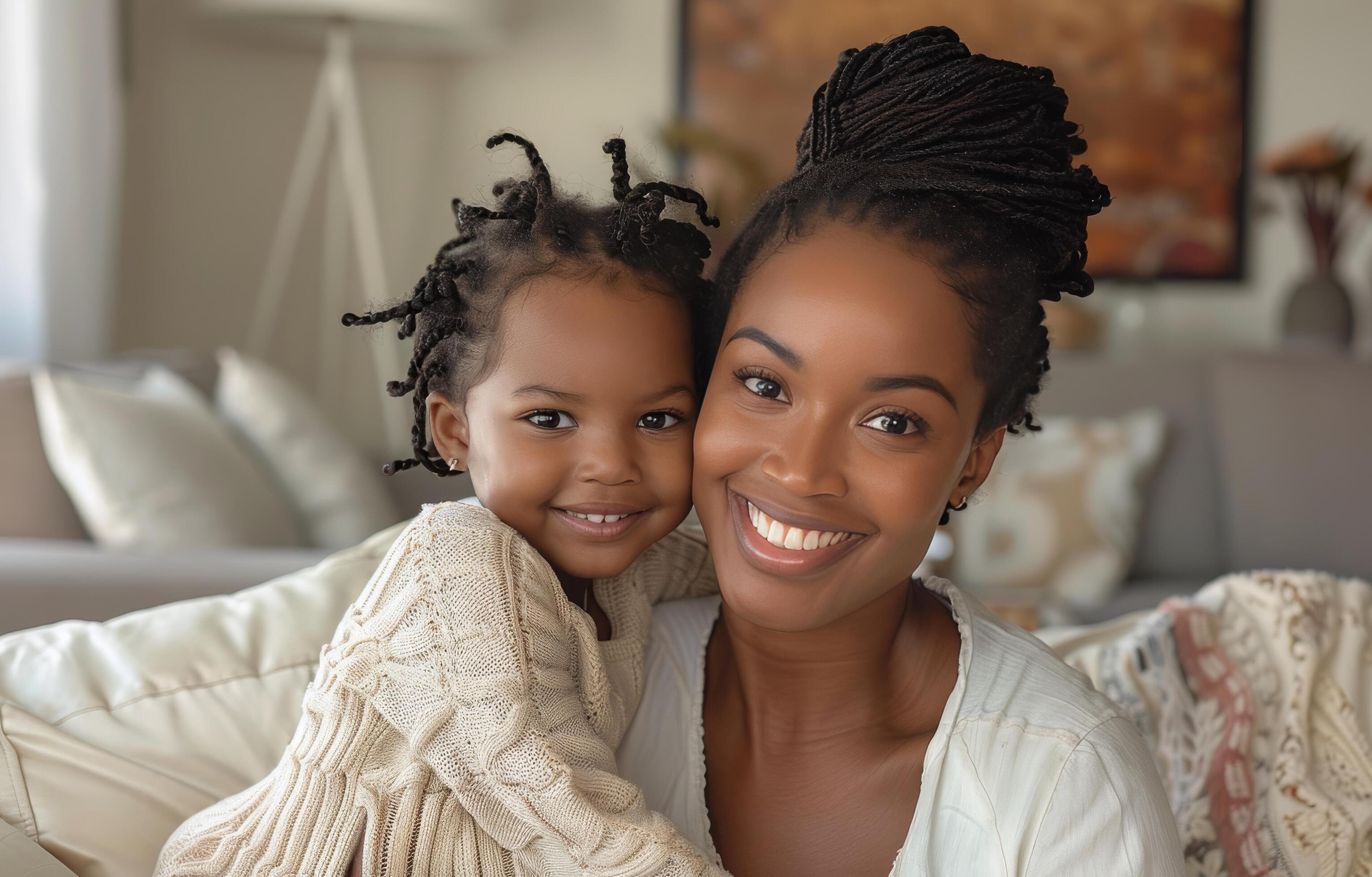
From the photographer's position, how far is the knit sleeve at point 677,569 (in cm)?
134

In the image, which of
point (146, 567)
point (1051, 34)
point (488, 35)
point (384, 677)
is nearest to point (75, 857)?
point (384, 677)

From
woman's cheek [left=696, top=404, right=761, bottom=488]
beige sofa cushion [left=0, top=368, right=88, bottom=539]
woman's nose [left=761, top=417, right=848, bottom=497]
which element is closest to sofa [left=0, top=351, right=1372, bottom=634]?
beige sofa cushion [left=0, top=368, right=88, bottom=539]

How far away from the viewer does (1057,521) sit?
306 cm

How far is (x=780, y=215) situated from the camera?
1.09 meters

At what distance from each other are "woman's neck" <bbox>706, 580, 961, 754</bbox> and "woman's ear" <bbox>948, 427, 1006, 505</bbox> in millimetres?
98

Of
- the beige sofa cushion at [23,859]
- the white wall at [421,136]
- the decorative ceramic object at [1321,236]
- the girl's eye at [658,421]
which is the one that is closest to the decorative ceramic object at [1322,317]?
the decorative ceramic object at [1321,236]

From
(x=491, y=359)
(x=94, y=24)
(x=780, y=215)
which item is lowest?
(x=491, y=359)

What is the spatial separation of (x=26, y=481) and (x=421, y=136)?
97.0 inches

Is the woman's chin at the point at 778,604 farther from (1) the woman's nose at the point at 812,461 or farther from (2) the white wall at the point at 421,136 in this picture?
(2) the white wall at the point at 421,136

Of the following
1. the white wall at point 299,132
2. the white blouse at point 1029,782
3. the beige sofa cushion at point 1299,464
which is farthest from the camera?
the white wall at point 299,132

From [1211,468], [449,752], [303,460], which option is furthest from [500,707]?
[1211,468]

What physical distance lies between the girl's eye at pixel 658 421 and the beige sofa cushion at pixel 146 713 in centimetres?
42

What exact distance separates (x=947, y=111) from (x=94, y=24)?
3176 mm

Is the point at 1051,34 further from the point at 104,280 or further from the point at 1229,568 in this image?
the point at 104,280
